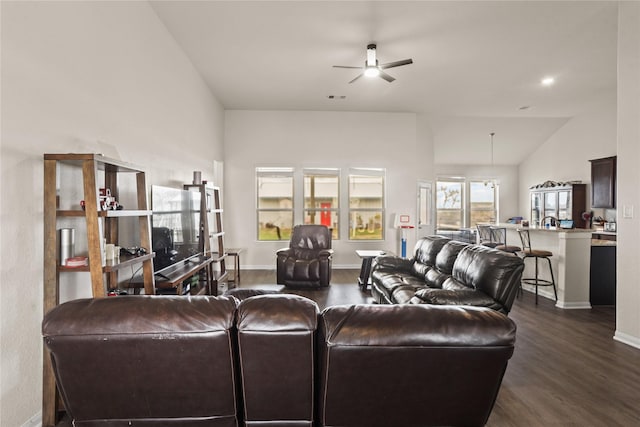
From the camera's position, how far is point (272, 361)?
4.54 feet

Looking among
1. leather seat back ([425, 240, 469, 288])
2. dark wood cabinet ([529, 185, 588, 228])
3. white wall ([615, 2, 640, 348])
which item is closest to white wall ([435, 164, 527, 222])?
dark wood cabinet ([529, 185, 588, 228])

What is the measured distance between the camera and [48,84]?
221 centimetres

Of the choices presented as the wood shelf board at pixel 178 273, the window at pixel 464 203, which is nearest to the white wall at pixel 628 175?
the wood shelf board at pixel 178 273

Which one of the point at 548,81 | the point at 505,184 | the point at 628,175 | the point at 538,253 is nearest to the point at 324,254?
the point at 538,253

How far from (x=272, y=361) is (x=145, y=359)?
463 millimetres

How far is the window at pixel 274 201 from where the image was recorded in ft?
25.2

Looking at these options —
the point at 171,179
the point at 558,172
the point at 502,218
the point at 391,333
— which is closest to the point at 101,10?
the point at 171,179

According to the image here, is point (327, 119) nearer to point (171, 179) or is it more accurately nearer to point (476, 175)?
point (171, 179)

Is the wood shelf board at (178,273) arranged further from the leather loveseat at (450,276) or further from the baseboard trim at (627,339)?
the baseboard trim at (627,339)

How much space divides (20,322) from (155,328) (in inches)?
47.7

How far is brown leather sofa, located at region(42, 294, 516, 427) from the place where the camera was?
52.6 inches

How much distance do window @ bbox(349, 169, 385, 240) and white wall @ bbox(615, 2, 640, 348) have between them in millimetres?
4514

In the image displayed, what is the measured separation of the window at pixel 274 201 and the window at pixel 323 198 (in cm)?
37

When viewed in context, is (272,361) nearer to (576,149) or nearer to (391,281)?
(391,281)
